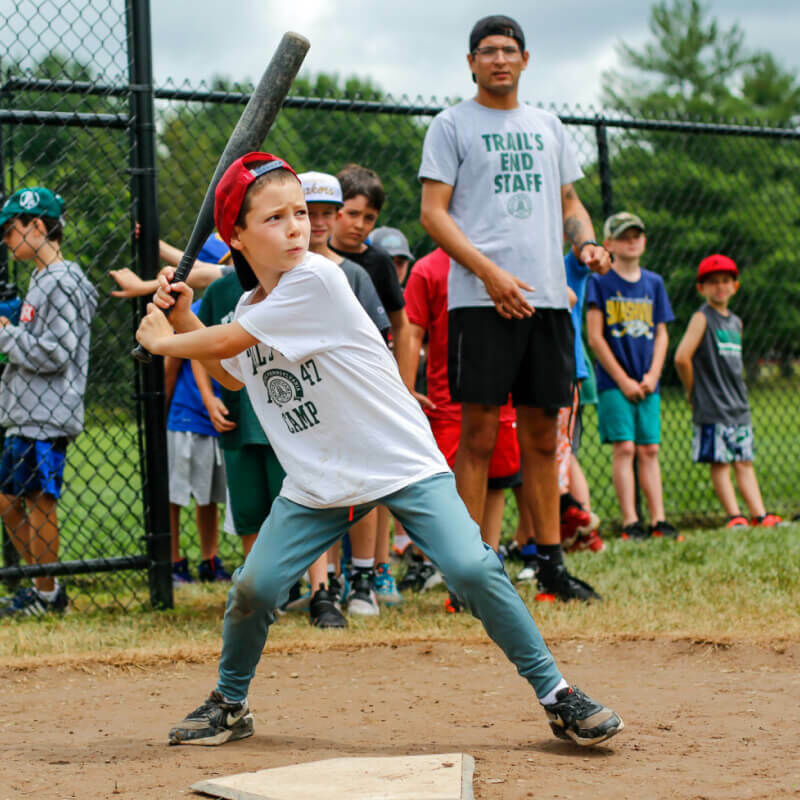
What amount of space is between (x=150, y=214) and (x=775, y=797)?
3.44m

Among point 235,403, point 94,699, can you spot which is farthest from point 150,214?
point 94,699

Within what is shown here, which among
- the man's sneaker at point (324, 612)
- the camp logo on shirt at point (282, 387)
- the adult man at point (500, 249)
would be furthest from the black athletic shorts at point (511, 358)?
the camp logo on shirt at point (282, 387)

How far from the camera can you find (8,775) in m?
2.71

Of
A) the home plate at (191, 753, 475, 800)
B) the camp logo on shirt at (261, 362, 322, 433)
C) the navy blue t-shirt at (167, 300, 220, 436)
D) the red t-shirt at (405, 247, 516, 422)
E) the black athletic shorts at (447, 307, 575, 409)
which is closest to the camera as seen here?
the home plate at (191, 753, 475, 800)

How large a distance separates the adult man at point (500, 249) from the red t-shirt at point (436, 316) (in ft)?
2.89

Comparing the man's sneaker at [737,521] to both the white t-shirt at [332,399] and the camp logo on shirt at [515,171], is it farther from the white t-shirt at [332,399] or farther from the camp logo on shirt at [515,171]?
the white t-shirt at [332,399]

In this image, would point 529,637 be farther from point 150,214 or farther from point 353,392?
point 150,214

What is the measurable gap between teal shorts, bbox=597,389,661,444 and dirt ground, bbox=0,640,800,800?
2667mm

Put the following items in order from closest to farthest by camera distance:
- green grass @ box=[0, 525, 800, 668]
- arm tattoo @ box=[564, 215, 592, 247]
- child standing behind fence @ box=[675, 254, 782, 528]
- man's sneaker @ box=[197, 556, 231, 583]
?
green grass @ box=[0, 525, 800, 668] → arm tattoo @ box=[564, 215, 592, 247] → man's sneaker @ box=[197, 556, 231, 583] → child standing behind fence @ box=[675, 254, 782, 528]

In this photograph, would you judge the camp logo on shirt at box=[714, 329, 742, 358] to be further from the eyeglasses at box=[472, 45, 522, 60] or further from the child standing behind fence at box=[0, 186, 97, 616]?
the child standing behind fence at box=[0, 186, 97, 616]

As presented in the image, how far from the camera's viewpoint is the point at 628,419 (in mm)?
6551

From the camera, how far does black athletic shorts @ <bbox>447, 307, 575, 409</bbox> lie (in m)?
4.36

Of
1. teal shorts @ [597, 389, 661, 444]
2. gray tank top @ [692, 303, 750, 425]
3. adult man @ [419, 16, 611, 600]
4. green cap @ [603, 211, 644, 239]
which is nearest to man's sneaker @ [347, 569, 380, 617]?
adult man @ [419, 16, 611, 600]

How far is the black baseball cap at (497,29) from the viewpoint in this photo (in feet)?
14.6
